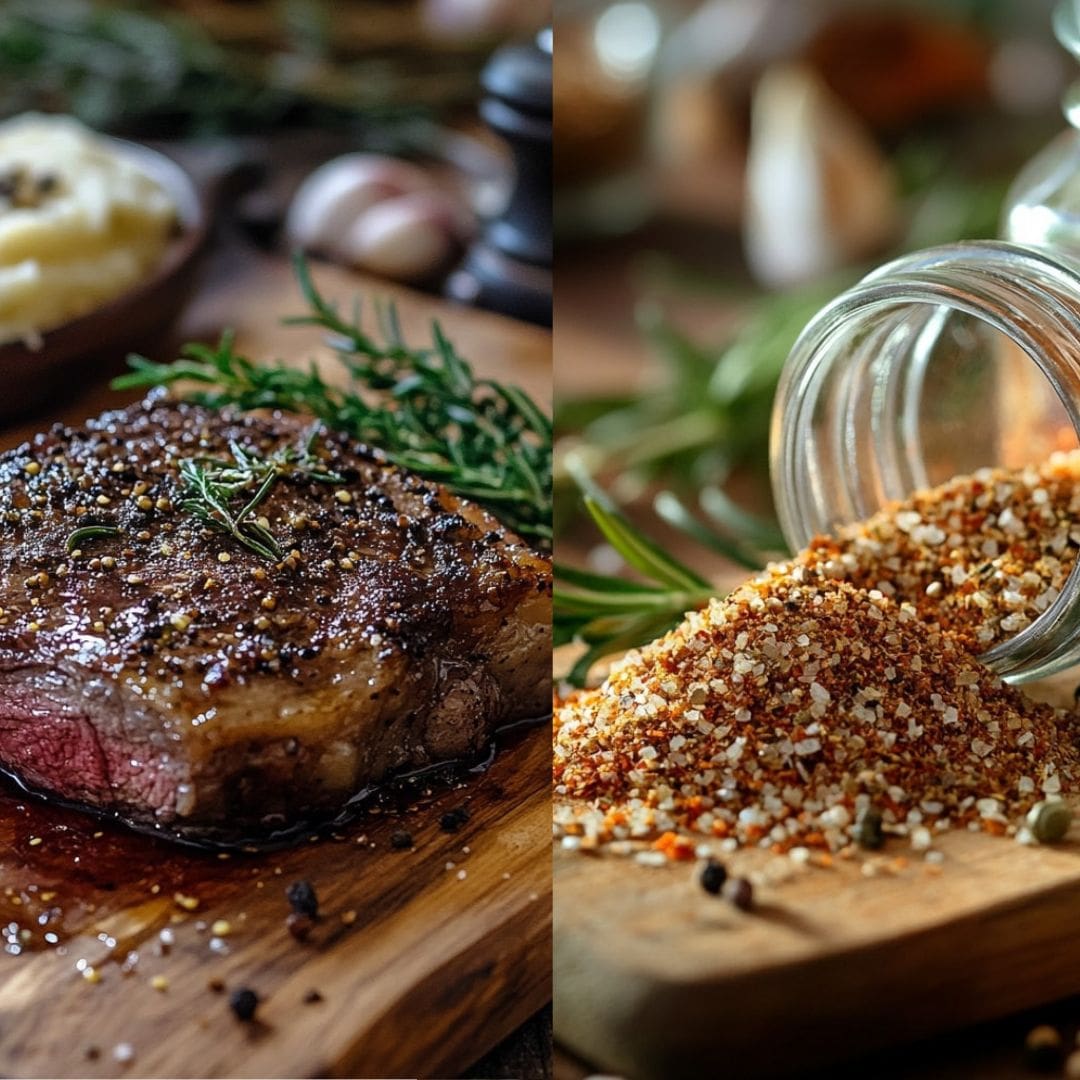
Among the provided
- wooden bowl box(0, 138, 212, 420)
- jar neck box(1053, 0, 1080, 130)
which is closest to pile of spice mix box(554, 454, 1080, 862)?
jar neck box(1053, 0, 1080, 130)

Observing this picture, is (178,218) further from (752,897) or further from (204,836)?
(752,897)

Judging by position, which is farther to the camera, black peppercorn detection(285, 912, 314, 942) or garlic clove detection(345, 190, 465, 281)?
garlic clove detection(345, 190, 465, 281)

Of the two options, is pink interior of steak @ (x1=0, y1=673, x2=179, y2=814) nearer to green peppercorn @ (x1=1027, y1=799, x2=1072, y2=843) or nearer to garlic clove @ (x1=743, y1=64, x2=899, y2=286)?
green peppercorn @ (x1=1027, y1=799, x2=1072, y2=843)

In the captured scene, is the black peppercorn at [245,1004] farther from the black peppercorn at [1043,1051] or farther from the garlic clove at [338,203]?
the garlic clove at [338,203]

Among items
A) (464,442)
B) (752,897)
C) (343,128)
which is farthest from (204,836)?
(343,128)

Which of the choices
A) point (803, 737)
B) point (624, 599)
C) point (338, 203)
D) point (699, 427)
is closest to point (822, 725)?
point (803, 737)

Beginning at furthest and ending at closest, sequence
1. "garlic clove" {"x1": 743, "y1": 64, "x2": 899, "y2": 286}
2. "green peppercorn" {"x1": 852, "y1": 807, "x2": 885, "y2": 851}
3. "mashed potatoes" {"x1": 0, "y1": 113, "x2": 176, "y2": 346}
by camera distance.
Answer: "garlic clove" {"x1": 743, "y1": 64, "x2": 899, "y2": 286} → "mashed potatoes" {"x1": 0, "y1": 113, "x2": 176, "y2": 346} → "green peppercorn" {"x1": 852, "y1": 807, "x2": 885, "y2": 851}

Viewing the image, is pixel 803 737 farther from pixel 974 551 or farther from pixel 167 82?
pixel 167 82
